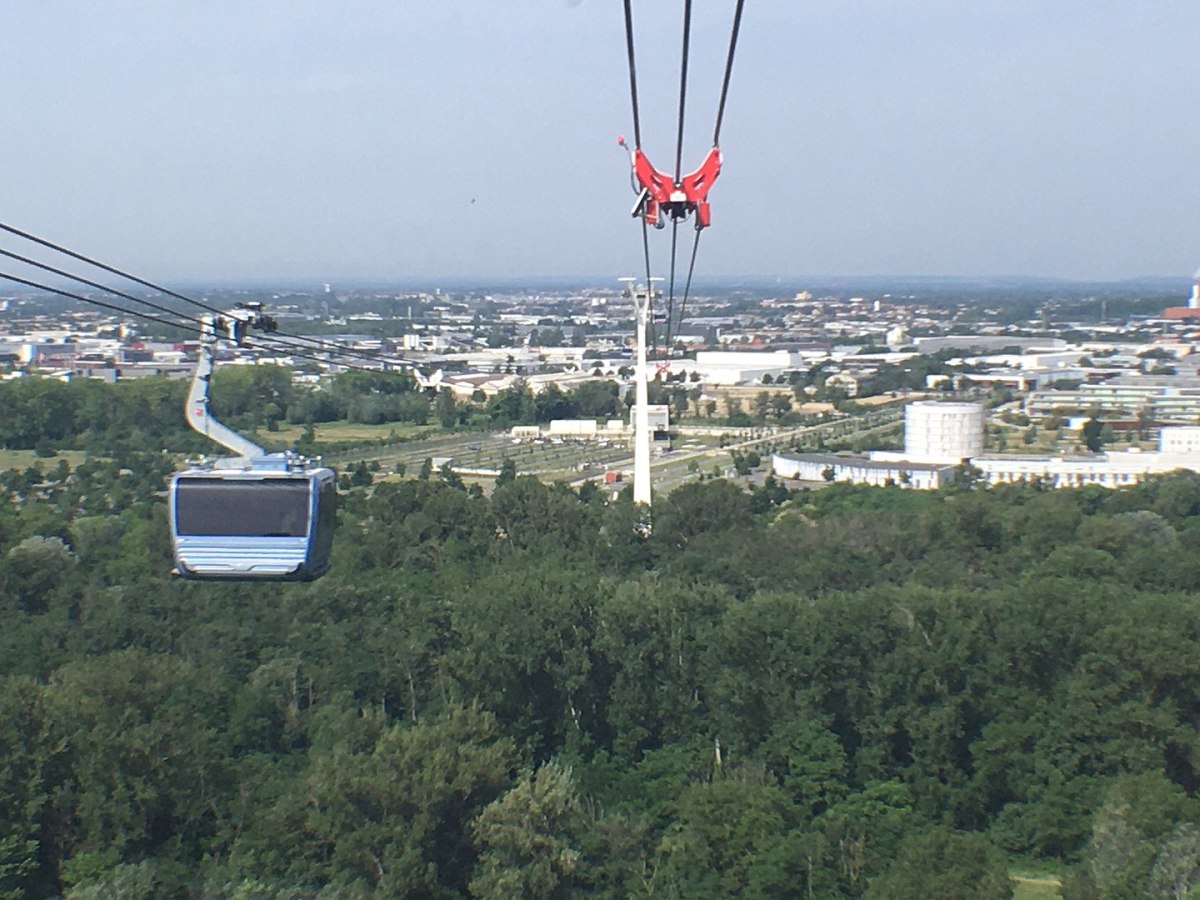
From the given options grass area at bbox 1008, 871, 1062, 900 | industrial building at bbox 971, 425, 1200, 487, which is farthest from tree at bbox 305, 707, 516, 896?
industrial building at bbox 971, 425, 1200, 487

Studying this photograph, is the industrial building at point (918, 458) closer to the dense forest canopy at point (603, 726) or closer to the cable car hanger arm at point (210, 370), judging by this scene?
the dense forest canopy at point (603, 726)

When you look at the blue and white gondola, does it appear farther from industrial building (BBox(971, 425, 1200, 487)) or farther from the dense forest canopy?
industrial building (BBox(971, 425, 1200, 487))

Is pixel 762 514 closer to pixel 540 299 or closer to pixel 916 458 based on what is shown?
pixel 916 458

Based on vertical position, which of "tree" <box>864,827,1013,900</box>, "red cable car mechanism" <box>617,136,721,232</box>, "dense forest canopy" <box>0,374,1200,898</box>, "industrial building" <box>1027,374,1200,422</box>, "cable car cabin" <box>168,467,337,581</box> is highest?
"red cable car mechanism" <box>617,136,721,232</box>

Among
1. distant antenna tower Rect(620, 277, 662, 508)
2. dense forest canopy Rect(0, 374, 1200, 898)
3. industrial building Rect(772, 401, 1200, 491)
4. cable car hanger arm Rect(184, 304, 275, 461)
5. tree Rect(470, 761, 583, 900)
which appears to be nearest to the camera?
cable car hanger arm Rect(184, 304, 275, 461)

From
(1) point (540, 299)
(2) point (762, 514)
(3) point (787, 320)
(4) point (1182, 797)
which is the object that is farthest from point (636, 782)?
(1) point (540, 299)

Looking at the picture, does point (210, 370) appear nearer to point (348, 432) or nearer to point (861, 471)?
point (861, 471)
